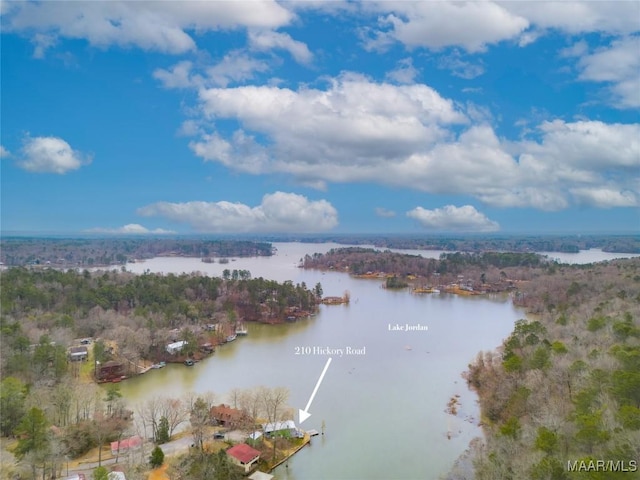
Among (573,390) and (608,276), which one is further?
(608,276)

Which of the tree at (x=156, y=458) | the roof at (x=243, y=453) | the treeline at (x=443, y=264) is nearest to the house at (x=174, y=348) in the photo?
the tree at (x=156, y=458)

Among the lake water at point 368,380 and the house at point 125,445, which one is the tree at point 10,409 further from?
the lake water at point 368,380

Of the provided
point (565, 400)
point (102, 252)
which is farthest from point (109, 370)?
point (102, 252)

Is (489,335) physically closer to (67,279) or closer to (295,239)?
(67,279)

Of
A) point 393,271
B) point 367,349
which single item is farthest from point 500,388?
point 393,271

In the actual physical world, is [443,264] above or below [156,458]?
above

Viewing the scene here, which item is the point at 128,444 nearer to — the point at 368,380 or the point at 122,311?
the point at 368,380
